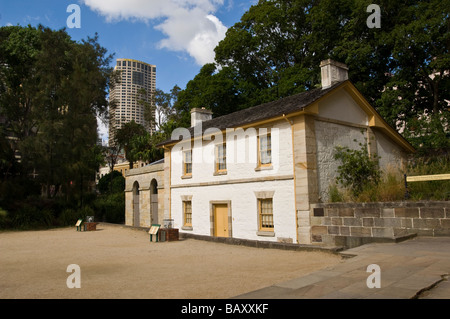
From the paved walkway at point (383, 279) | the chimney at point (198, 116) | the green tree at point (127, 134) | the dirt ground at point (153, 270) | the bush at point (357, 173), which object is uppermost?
the green tree at point (127, 134)

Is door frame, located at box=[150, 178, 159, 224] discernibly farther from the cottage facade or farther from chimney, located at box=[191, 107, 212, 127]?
chimney, located at box=[191, 107, 212, 127]

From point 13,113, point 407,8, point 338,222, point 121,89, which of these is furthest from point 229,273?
point 121,89

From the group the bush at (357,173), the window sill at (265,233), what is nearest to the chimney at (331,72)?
the bush at (357,173)

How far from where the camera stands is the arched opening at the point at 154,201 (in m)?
23.7

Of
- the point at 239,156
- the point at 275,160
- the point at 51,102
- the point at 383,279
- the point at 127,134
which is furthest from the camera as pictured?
the point at 127,134

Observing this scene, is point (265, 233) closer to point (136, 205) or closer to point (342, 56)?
point (136, 205)

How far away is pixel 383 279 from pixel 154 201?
1911 cm

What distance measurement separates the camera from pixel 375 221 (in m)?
11.6

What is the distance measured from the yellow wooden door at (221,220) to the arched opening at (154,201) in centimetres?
690

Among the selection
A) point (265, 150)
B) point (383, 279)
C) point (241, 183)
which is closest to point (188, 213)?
point (241, 183)

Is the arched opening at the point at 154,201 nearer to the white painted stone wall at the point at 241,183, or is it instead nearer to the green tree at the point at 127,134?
the white painted stone wall at the point at 241,183

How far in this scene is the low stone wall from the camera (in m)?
10.3

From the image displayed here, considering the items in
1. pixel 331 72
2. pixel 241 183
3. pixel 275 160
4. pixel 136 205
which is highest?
pixel 331 72
